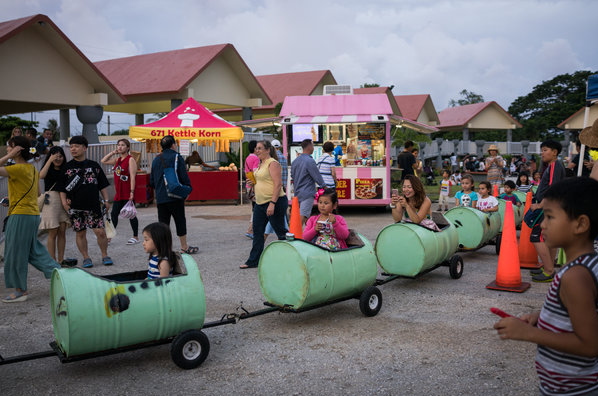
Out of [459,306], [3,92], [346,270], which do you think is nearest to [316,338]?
[346,270]

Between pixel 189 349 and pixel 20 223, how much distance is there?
2957mm

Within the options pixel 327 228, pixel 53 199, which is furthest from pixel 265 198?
pixel 53 199

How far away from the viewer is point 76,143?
7055 mm

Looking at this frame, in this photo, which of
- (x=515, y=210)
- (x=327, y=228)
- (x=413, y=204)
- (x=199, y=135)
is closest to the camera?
(x=327, y=228)

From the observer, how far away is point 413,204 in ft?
21.0

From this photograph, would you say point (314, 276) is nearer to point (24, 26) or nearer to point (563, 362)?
point (563, 362)

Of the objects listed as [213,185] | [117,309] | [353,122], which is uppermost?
[353,122]

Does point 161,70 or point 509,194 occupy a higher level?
point 161,70

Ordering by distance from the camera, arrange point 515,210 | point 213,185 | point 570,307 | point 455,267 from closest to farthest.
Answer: point 570,307
point 455,267
point 515,210
point 213,185

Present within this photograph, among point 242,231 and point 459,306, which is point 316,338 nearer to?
point 459,306

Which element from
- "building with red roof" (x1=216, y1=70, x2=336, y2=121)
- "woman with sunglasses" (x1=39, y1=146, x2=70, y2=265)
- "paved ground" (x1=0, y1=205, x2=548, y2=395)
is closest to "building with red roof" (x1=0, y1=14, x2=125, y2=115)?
"woman with sunglasses" (x1=39, y1=146, x2=70, y2=265)

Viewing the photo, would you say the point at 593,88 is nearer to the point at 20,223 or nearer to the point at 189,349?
the point at 189,349

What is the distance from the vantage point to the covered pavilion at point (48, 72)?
14.4 metres

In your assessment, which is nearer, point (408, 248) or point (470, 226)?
point (408, 248)
